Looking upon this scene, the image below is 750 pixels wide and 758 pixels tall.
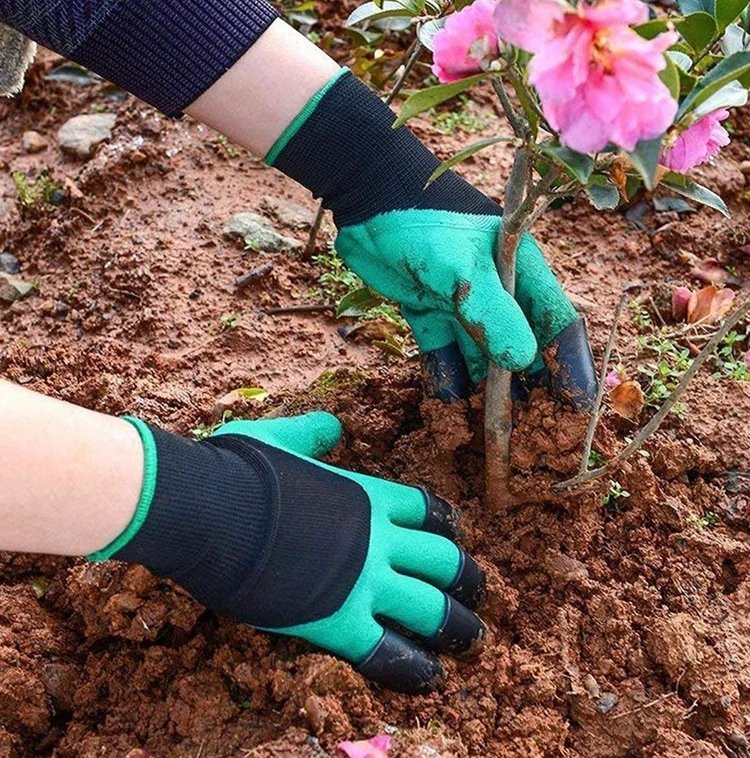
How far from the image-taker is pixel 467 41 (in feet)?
3.89

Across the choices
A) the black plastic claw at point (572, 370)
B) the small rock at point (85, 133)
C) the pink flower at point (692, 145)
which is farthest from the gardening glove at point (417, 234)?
the small rock at point (85, 133)

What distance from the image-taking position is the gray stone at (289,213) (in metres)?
2.56

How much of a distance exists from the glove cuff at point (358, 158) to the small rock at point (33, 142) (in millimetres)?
1313

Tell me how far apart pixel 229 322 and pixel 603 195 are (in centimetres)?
111

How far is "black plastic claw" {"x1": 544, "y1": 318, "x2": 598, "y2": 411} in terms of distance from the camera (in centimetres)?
171

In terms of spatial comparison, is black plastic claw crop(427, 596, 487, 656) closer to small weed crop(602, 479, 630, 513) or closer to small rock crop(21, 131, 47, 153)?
small weed crop(602, 479, 630, 513)

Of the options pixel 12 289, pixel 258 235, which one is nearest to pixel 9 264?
pixel 12 289

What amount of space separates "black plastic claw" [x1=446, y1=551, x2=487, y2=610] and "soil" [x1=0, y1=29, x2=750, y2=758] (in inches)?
1.1

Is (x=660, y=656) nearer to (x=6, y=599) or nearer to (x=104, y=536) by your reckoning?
(x=104, y=536)

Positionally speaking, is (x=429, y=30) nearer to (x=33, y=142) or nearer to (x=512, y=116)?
(x=512, y=116)

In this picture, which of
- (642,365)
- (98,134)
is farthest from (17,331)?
(642,365)

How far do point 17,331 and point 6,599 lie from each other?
0.84 metres

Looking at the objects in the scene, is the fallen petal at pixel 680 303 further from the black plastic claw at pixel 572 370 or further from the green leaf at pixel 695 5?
the green leaf at pixel 695 5

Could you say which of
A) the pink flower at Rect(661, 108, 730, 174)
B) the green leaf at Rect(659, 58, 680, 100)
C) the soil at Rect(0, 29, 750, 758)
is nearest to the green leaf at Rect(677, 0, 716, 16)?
the pink flower at Rect(661, 108, 730, 174)
